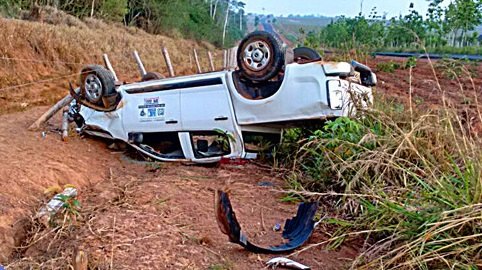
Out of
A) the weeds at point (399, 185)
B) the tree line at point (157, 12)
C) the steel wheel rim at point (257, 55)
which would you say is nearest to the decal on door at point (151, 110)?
the steel wheel rim at point (257, 55)

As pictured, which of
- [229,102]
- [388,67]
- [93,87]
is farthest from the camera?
[388,67]

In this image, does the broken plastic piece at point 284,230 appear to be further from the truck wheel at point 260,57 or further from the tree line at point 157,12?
the tree line at point 157,12

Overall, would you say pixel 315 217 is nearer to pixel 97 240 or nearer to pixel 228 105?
pixel 97 240

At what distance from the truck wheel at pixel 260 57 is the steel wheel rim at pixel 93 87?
6.78ft

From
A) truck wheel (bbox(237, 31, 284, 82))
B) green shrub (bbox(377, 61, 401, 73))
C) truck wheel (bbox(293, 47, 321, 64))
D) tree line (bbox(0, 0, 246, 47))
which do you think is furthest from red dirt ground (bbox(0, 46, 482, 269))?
tree line (bbox(0, 0, 246, 47))

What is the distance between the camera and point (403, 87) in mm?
13328

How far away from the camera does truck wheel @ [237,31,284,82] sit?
17.9 feet

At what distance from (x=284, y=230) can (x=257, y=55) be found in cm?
232

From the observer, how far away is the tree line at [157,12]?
2378cm

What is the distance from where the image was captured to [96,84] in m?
6.77

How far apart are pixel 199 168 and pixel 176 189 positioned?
1119 mm

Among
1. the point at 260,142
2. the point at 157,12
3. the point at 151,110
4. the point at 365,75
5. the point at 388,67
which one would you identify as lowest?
the point at 388,67

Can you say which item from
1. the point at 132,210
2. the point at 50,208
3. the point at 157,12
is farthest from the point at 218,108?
the point at 157,12

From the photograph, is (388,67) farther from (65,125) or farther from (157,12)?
(157,12)
